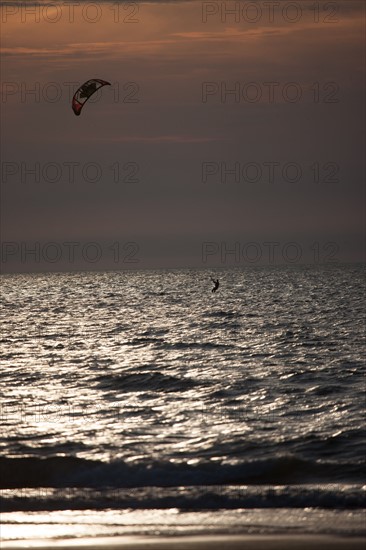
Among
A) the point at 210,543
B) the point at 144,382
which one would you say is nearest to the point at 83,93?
the point at 144,382

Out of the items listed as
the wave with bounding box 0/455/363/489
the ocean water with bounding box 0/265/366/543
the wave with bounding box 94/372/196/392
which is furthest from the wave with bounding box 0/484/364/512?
the wave with bounding box 94/372/196/392

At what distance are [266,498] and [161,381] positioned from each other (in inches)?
555

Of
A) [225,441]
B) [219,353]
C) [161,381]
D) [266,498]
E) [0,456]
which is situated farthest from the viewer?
[219,353]

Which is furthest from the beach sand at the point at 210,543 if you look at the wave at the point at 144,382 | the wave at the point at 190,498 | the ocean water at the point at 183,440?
the wave at the point at 144,382

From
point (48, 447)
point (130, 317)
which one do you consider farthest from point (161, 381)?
point (130, 317)

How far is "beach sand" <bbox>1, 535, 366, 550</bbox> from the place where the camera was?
11312 mm

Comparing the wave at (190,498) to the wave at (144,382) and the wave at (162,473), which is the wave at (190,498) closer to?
the wave at (162,473)

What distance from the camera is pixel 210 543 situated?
11.5m

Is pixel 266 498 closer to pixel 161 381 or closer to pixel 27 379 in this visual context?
pixel 161 381

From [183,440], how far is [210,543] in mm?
7891

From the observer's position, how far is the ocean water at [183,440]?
1383 cm

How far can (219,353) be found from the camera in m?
38.6

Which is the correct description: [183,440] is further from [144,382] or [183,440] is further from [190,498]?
[144,382]

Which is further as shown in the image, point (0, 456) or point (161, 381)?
point (161, 381)
